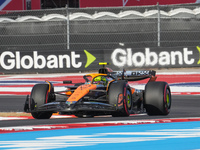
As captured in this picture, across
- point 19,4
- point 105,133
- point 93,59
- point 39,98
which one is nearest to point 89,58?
point 93,59

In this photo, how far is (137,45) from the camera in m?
22.6

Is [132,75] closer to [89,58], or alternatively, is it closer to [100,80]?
[100,80]

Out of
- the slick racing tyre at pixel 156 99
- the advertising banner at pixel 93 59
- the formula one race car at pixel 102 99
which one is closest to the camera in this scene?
the formula one race car at pixel 102 99

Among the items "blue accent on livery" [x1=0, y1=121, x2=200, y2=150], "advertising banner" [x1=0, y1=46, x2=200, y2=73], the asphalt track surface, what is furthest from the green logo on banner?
"blue accent on livery" [x1=0, y1=121, x2=200, y2=150]

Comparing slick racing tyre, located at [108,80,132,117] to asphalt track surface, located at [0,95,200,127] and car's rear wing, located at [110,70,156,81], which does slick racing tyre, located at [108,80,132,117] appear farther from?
car's rear wing, located at [110,70,156,81]

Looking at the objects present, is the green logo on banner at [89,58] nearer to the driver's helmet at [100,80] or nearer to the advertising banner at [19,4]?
the advertising banner at [19,4]

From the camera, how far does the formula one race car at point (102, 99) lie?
356 inches

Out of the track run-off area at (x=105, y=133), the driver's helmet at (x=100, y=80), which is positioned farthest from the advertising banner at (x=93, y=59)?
the driver's helmet at (x=100, y=80)

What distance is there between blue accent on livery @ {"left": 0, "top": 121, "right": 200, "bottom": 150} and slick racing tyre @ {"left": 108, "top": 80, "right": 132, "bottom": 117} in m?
0.93

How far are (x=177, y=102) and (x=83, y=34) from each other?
405 inches

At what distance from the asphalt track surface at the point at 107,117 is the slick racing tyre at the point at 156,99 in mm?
158

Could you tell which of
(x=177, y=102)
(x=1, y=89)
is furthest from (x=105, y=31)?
(x=177, y=102)

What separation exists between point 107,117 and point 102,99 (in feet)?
1.15

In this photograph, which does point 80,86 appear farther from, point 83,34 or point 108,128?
point 83,34
